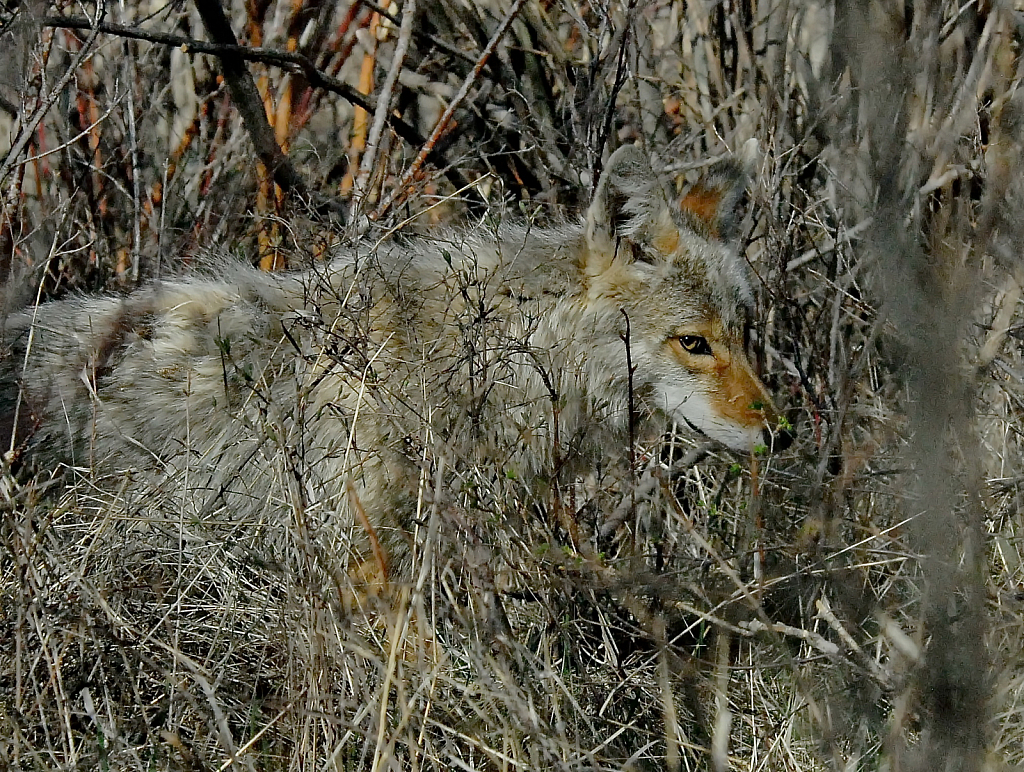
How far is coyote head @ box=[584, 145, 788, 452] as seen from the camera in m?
3.67

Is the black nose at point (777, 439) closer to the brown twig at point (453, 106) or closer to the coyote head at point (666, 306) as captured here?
the coyote head at point (666, 306)

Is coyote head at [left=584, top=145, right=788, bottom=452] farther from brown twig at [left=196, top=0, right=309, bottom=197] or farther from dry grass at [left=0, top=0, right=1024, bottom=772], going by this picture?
brown twig at [left=196, top=0, right=309, bottom=197]

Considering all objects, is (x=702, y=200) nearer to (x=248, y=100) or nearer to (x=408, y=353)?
(x=408, y=353)

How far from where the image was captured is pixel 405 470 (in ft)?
10.2

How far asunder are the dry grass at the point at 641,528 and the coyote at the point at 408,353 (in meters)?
0.19

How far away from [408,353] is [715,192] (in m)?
1.38

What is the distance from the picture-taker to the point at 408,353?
3.54m

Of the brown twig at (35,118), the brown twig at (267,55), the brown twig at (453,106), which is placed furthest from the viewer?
the brown twig at (453,106)

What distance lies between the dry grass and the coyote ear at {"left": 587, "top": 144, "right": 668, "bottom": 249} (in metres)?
0.69

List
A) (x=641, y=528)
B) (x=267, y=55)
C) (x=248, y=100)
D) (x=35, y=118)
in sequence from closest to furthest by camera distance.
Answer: (x=35, y=118) < (x=641, y=528) < (x=267, y=55) < (x=248, y=100)

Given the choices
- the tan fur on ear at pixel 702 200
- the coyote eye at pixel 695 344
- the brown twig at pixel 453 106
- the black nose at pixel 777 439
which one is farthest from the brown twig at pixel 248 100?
the black nose at pixel 777 439

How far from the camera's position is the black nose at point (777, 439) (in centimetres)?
351

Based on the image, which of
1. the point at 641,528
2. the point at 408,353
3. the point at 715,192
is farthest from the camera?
the point at 715,192

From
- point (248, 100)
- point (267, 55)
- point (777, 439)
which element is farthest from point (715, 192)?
point (248, 100)
